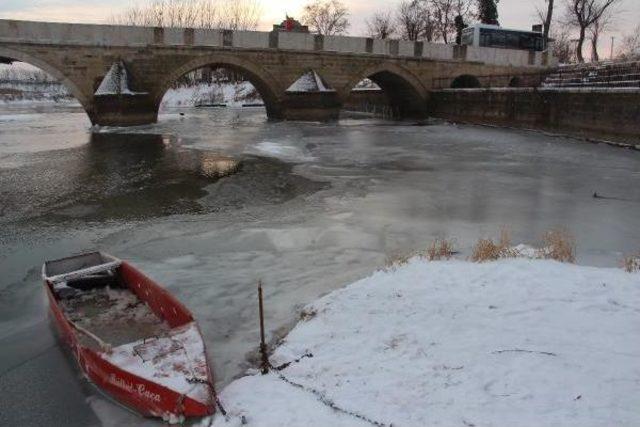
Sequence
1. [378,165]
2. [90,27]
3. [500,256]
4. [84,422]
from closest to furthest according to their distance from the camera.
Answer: [84,422] < [500,256] < [378,165] < [90,27]

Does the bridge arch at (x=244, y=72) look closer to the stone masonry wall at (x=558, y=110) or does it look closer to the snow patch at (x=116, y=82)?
the snow patch at (x=116, y=82)

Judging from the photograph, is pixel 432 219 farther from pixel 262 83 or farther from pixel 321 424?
pixel 262 83

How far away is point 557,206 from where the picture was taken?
32.5 feet

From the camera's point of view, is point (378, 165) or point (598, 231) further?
point (378, 165)

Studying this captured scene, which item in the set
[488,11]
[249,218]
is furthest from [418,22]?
[249,218]

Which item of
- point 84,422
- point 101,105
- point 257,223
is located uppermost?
point 101,105

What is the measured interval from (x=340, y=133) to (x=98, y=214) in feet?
54.5

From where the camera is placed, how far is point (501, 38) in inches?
1534

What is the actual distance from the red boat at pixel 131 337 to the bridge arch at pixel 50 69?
23.4 metres

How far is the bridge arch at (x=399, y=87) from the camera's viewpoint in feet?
110

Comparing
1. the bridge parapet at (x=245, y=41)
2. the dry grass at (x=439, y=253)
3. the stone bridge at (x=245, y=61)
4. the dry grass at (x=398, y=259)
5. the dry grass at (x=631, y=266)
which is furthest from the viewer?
the stone bridge at (x=245, y=61)

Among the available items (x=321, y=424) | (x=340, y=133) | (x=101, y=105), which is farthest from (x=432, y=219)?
(x=101, y=105)

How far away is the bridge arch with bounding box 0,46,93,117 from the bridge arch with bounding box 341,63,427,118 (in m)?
14.5

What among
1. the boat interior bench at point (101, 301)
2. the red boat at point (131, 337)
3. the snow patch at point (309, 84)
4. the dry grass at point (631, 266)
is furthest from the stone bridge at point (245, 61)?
the dry grass at point (631, 266)
